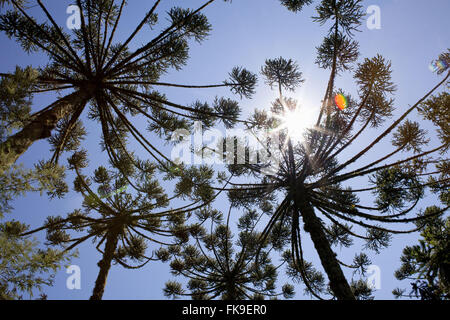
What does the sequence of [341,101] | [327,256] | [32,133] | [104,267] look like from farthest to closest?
1. [341,101]
2. [104,267]
3. [327,256]
4. [32,133]

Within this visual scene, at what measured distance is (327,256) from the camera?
12.3ft

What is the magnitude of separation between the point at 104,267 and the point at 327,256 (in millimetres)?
4739

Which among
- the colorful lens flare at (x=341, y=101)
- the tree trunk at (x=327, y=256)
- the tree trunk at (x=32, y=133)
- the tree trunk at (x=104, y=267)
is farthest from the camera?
the colorful lens flare at (x=341, y=101)

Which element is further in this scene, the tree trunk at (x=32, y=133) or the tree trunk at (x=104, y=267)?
the tree trunk at (x=104, y=267)

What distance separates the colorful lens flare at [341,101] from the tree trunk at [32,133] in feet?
18.6

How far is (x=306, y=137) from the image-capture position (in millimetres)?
6148

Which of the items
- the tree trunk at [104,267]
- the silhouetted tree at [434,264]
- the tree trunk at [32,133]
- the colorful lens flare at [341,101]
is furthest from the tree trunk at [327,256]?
the tree trunk at [104,267]

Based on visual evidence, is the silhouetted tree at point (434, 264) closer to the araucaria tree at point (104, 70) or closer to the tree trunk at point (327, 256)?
the tree trunk at point (327, 256)

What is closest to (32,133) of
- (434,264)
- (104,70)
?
(104,70)

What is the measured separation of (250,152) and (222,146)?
84cm

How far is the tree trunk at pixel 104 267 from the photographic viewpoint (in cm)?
484

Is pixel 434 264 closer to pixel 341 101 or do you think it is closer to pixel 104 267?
pixel 341 101
